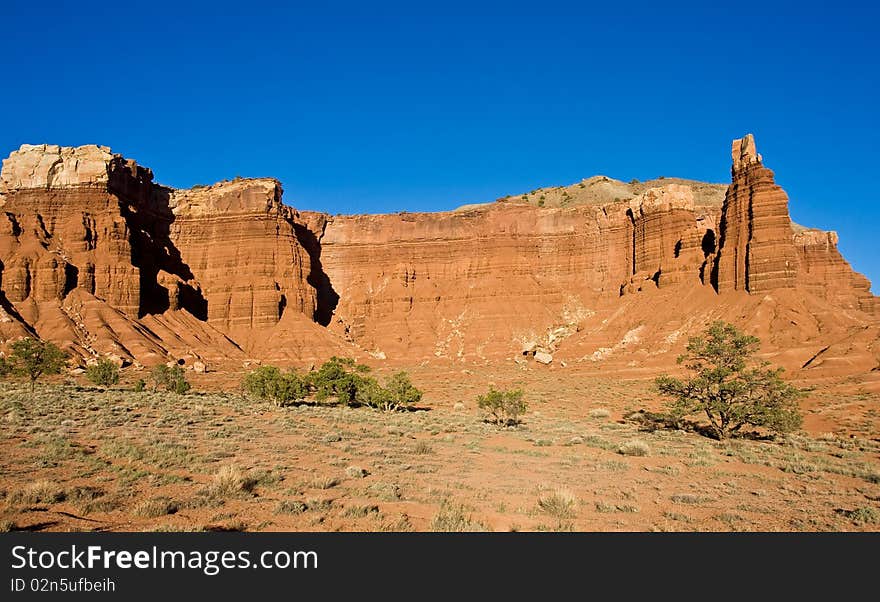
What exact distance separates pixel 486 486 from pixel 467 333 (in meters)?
72.1

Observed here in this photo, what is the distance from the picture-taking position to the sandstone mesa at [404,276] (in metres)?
60.2

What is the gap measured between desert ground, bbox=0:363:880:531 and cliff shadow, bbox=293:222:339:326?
66.4m

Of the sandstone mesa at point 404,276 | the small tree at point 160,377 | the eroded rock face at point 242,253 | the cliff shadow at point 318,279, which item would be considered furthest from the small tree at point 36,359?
the cliff shadow at point 318,279

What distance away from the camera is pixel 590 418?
33594mm

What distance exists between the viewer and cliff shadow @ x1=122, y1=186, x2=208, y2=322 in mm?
75562

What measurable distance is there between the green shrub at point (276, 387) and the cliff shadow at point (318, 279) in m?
53.2

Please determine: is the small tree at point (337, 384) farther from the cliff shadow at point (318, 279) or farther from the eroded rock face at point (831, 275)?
the eroded rock face at point (831, 275)

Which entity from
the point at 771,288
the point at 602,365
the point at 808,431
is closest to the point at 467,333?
the point at 602,365

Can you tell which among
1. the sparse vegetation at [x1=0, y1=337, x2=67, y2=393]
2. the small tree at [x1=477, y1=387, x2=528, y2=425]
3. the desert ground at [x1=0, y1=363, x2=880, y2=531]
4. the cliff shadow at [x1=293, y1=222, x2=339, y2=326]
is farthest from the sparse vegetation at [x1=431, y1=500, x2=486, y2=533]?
the cliff shadow at [x1=293, y1=222, x2=339, y2=326]

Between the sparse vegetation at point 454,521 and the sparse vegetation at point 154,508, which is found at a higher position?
the sparse vegetation at point 154,508

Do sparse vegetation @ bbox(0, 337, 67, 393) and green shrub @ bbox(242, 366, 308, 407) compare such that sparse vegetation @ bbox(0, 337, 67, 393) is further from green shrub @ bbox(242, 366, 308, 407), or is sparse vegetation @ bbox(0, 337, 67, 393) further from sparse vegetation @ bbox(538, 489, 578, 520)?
sparse vegetation @ bbox(538, 489, 578, 520)

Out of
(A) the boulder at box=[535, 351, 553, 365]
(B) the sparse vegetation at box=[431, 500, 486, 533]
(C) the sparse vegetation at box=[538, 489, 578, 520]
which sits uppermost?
(A) the boulder at box=[535, 351, 553, 365]

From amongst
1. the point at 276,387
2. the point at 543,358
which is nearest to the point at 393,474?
the point at 276,387
